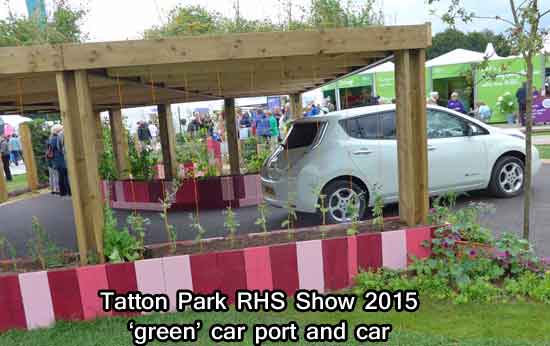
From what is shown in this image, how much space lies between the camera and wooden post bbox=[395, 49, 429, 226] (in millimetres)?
4535

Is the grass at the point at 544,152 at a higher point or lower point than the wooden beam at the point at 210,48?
lower

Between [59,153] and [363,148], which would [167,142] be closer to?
[59,153]

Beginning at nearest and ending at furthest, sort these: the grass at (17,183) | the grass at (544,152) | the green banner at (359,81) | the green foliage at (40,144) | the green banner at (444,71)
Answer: the grass at (544,152), the green foliage at (40,144), the grass at (17,183), the green banner at (444,71), the green banner at (359,81)

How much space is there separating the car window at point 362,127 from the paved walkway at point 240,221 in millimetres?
1415

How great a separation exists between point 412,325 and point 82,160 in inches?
126

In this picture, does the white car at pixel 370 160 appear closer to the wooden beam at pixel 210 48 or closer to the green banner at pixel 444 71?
the wooden beam at pixel 210 48

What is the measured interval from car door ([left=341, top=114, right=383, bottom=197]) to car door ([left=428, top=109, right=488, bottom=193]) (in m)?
0.93

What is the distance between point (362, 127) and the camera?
21.9 ft

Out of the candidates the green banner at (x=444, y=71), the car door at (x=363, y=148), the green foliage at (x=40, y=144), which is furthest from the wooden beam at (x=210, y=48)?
the green banner at (x=444, y=71)

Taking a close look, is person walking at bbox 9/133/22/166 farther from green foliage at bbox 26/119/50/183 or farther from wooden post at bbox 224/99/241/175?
wooden post at bbox 224/99/241/175

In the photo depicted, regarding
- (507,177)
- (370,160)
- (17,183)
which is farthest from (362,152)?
(17,183)

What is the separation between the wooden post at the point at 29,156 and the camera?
13880 mm

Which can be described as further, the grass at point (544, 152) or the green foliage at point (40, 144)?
the green foliage at point (40, 144)

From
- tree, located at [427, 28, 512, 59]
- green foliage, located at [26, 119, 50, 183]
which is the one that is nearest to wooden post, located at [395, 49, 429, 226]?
green foliage, located at [26, 119, 50, 183]
